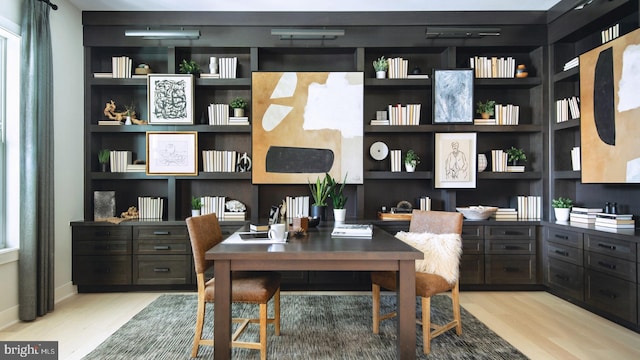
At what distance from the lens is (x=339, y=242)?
7.77 ft

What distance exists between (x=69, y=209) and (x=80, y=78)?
1.40 m

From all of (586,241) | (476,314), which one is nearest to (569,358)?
(476,314)

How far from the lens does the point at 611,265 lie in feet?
9.88

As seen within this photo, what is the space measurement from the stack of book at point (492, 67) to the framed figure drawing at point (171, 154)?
3.19 m

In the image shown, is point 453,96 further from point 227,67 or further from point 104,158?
point 104,158

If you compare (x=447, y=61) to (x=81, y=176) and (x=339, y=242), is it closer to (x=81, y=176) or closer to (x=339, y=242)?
(x=339, y=242)

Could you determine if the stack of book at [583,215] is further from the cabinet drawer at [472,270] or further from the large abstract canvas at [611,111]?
the cabinet drawer at [472,270]

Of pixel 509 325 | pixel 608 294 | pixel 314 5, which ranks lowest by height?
pixel 509 325

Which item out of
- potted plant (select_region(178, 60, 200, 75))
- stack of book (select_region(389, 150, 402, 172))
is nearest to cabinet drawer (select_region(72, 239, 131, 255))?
potted plant (select_region(178, 60, 200, 75))

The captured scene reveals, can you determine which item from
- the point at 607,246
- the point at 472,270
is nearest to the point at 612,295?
the point at 607,246

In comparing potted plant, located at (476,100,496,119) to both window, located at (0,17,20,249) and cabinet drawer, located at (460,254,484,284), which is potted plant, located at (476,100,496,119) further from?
window, located at (0,17,20,249)

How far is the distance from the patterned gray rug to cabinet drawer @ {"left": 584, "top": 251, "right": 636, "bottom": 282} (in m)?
1.13

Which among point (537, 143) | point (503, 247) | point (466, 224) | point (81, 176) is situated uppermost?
point (537, 143)

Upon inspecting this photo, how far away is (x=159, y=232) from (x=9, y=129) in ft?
5.05
